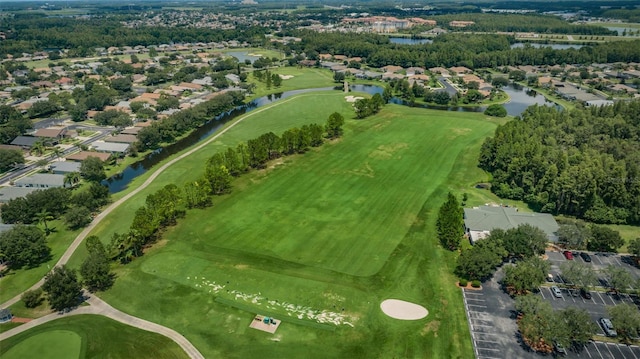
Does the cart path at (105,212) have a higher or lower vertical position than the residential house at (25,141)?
lower

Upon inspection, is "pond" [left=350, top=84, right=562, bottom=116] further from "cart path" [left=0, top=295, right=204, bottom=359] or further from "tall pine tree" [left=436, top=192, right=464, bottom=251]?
"cart path" [left=0, top=295, right=204, bottom=359]

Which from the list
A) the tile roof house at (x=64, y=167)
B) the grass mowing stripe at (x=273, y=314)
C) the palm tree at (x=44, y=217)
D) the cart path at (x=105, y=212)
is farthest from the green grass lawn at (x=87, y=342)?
the tile roof house at (x=64, y=167)

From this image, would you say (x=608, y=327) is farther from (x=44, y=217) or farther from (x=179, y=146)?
(x=179, y=146)

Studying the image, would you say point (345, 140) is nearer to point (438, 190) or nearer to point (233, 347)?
point (438, 190)

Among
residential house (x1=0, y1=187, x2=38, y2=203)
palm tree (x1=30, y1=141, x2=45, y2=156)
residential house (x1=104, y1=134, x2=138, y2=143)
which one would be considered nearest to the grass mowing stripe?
residential house (x1=0, y1=187, x2=38, y2=203)

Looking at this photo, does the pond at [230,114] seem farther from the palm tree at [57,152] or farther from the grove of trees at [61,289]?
the grove of trees at [61,289]

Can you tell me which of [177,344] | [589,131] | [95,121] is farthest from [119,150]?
[589,131]
